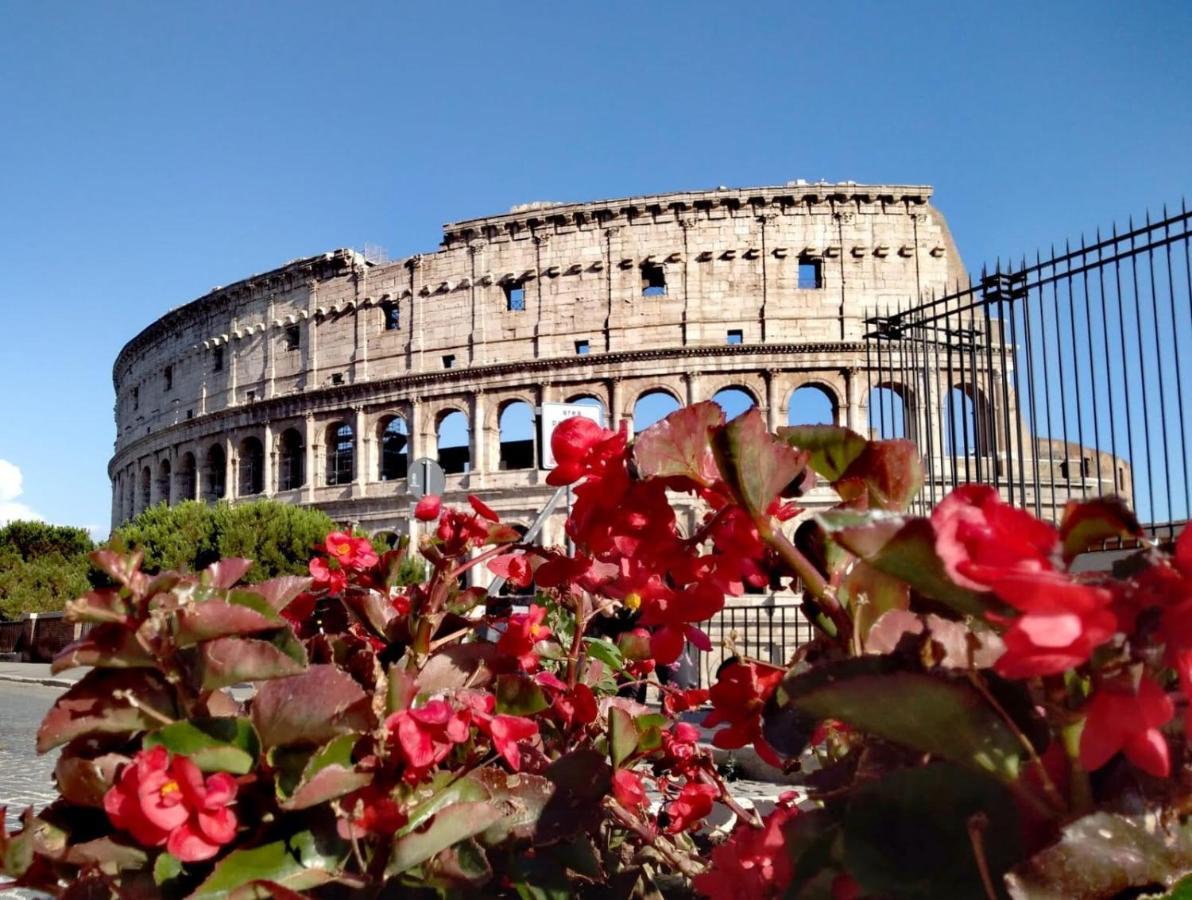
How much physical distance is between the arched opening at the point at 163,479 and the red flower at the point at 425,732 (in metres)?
37.6

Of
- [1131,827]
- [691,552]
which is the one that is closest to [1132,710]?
[1131,827]

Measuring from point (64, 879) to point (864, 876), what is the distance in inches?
33.2

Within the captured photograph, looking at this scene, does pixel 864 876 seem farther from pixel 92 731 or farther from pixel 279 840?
pixel 92 731

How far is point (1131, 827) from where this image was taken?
529mm

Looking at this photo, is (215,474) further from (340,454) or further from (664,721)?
(664,721)

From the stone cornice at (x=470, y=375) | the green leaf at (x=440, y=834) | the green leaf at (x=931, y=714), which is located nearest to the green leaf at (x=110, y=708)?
the green leaf at (x=440, y=834)

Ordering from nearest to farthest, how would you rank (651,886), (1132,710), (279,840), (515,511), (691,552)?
(1132,710) < (279,840) < (691,552) < (651,886) < (515,511)

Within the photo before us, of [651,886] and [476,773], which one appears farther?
[651,886]

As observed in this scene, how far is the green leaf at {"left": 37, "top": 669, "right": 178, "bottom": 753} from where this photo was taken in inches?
32.9

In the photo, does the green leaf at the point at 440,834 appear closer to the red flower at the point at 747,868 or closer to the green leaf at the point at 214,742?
the green leaf at the point at 214,742

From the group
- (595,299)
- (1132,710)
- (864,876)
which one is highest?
(595,299)

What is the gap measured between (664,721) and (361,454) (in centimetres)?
2859

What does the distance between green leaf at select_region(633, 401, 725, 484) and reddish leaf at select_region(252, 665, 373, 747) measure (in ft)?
1.10

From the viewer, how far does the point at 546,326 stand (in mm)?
27828
